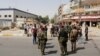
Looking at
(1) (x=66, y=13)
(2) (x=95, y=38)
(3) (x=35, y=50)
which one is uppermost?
(1) (x=66, y=13)

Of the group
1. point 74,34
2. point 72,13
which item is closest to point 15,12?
point 72,13

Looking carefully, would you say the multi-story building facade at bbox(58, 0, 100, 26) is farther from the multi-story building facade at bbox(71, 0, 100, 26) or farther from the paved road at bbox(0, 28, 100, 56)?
the paved road at bbox(0, 28, 100, 56)

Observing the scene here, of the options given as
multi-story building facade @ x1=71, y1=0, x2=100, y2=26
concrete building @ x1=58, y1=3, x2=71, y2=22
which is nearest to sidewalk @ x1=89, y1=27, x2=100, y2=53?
multi-story building facade @ x1=71, y1=0, x2=100, y2=26

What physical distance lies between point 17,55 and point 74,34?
3875mm

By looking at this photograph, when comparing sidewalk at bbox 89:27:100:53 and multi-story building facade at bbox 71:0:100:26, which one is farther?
multi-story building facade at bbox 71:0:100:26

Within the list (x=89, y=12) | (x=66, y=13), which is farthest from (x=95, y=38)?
(x=66, y=13)

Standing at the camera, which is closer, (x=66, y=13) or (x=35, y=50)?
(x=35, y=50)

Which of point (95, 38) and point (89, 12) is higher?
point (89, 12)

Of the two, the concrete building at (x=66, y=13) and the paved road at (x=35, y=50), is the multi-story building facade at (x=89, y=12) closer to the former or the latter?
the concrete building at (x=66, y=13)

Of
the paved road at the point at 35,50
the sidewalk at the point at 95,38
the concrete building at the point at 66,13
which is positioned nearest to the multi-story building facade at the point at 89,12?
the concrete building at the point at 66,13

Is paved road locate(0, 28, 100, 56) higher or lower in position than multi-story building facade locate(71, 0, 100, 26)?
lower

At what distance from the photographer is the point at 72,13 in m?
92.9

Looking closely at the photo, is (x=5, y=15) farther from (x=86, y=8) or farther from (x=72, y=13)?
(x=86, y=8)

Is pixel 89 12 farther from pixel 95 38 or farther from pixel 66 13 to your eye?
pixel 95 38
